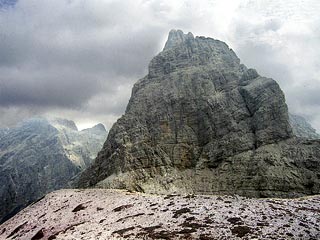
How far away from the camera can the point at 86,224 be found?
120 feet

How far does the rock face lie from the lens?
110 meters

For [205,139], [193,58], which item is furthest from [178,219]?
[193,58]

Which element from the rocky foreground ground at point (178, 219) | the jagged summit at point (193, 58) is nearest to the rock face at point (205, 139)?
the jagged summit at point (193, 58)

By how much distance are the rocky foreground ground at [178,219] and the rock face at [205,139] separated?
65.2 m

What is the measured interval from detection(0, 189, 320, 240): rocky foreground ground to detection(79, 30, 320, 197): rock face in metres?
65.2

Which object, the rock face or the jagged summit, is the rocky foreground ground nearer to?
the rock face

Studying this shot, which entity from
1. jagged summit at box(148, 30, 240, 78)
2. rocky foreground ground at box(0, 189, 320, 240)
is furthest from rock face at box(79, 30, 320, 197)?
rocky foreground ground at box(0, 189, 320, 240)

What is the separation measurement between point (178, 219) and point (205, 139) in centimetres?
10754

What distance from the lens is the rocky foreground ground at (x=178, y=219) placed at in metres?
25.7

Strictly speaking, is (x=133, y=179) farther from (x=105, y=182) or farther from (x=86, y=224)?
(x=86, y=224)

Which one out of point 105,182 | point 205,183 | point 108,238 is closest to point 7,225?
point 108,238

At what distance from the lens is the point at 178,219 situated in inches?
1199

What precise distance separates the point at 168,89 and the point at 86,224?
11776cm

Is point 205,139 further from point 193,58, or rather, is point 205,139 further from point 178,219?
point 178,219
